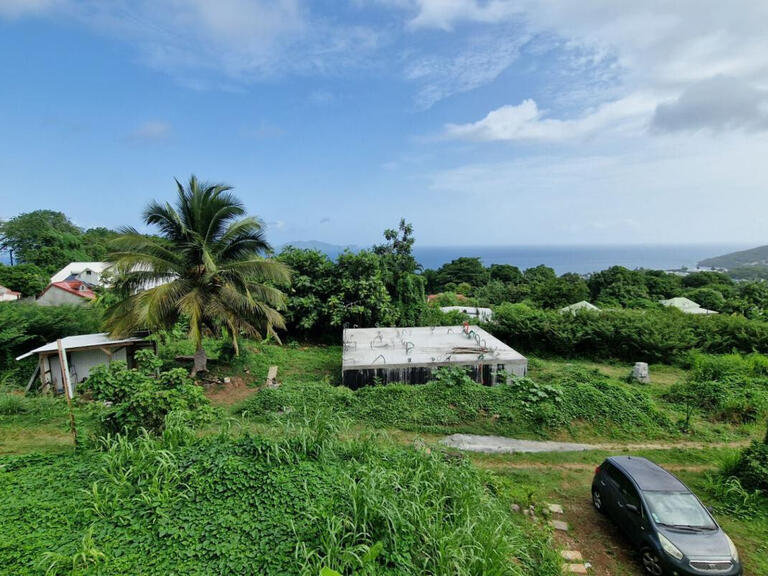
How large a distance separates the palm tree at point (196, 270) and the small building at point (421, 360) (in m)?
3.37

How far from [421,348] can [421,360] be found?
1.51 metres

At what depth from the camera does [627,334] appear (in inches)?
723

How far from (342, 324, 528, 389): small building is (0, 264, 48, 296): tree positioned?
123ft

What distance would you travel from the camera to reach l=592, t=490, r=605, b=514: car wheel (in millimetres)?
6684

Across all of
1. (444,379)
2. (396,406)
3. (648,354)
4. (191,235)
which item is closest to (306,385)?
(396,406)

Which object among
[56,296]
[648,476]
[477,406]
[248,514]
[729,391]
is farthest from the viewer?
[56,296]

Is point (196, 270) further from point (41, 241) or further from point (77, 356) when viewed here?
point (41, 241)

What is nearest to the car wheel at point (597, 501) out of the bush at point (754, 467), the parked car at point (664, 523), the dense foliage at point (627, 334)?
the parked car at point (664, 523)

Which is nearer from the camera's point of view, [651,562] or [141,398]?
[651,562]

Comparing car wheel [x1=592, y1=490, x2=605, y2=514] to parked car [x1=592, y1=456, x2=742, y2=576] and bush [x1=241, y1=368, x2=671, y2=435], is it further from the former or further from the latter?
bush [x1=241, y1=368, x2=671, y2=435]

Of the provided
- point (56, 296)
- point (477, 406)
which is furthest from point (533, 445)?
point (56, 296)

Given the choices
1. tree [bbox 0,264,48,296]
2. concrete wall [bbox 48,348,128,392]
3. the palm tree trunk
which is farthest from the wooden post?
tree [bbox 0,264,48,296]

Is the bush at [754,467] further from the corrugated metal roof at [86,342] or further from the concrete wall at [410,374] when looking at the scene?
the corrugated metal roof at [86,342]

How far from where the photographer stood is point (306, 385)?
11.3 metres
